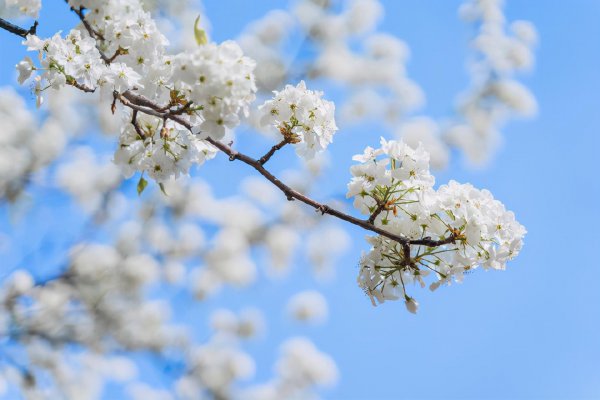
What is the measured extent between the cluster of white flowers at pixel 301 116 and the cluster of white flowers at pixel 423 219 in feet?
0.62

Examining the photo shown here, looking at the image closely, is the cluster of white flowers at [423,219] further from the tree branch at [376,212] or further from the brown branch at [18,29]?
the brown branch at [18,29]

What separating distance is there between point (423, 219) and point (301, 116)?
608 mm

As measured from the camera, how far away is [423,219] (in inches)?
84.8

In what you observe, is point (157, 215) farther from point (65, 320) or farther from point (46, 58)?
point (46, 58)

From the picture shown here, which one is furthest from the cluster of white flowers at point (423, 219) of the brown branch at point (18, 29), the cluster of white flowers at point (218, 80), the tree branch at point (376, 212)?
the brown branch at point (18, 29)

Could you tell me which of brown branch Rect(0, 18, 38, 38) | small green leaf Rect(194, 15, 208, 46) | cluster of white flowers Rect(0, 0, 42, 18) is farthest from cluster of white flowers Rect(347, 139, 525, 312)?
cluster of white flowers Rect(0, 0, 42, 18)

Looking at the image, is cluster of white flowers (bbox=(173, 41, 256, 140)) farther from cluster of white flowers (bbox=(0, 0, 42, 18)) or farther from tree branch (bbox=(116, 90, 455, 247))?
cluster of white flowers (bbox=(0, 0, 42, 18))

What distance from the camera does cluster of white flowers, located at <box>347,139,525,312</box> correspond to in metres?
2.14

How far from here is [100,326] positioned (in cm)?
803

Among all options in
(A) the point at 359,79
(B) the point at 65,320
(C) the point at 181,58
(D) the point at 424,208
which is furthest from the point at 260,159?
(A) the point at 359,79

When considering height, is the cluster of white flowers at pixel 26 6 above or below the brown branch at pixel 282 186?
above

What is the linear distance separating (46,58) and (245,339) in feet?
29.0

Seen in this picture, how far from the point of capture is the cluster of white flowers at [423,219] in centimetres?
214

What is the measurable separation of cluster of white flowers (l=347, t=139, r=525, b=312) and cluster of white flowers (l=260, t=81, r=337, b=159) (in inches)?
7.5
